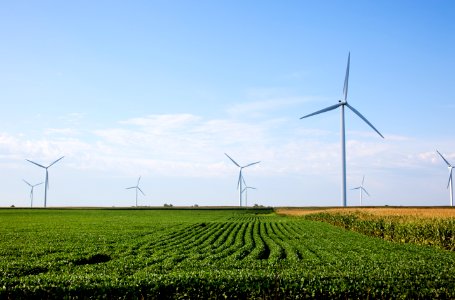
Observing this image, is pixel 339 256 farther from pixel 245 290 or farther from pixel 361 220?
pixel 361 220

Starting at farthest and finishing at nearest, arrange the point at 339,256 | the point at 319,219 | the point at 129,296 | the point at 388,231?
the point at 319,219 < the point at 388,231 < the point at 339,256 < the point at 129,296

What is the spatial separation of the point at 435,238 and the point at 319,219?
1810 inches

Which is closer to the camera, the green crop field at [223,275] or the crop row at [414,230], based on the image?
the green crop field at [223,275]

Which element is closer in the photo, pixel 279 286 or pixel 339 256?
pixel 279 286

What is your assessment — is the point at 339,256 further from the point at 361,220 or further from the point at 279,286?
the point at 361,220

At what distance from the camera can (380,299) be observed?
1897cm

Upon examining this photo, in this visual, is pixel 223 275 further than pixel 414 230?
No

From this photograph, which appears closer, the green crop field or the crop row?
the green crop field

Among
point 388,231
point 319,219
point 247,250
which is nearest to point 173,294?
point 247,250

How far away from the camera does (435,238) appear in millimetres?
41750

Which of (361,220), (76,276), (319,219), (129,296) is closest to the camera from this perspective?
(129,296)

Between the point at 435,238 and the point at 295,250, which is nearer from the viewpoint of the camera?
the point at 295,250

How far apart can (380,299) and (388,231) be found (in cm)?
3391

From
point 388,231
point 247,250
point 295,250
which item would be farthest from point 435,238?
point 247,250
